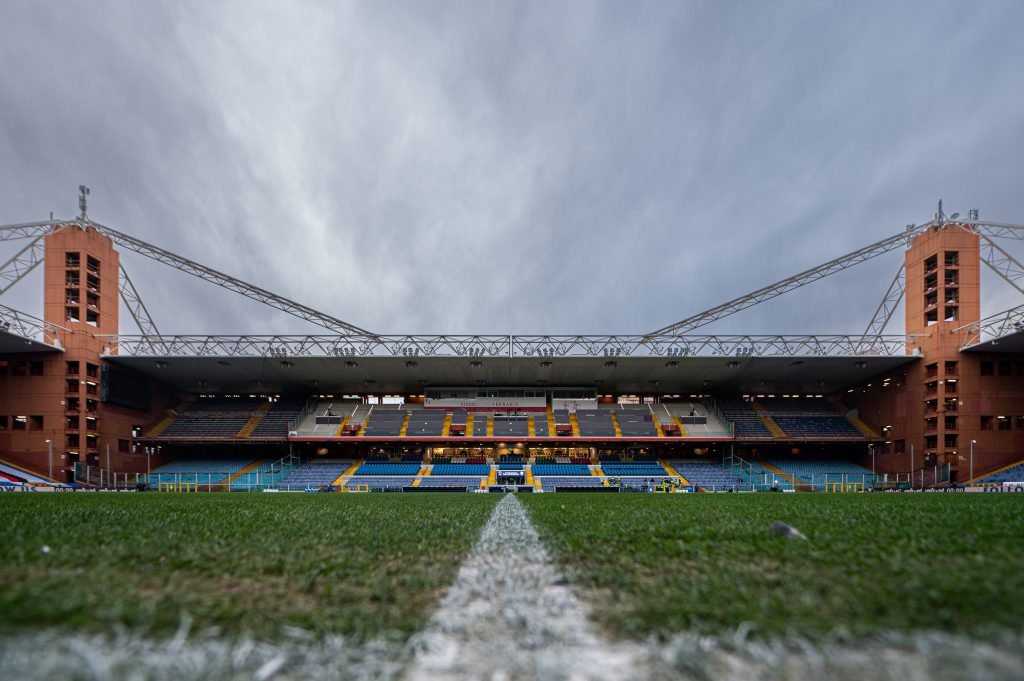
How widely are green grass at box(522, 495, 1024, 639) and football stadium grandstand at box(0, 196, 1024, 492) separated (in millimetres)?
30345

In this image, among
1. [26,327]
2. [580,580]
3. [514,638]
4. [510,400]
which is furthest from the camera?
[510,400]

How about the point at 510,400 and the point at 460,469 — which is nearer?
the point at 460,469

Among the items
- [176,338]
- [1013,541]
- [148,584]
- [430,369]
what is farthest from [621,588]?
[176,338]

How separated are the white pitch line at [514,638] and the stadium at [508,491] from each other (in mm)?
13

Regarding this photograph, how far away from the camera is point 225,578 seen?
2.22 m

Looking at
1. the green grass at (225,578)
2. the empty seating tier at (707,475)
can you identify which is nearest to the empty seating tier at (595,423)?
the empty seating tier at (707,475)

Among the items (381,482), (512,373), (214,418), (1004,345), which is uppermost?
(1004,345)

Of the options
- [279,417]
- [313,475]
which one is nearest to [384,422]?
[313,475]

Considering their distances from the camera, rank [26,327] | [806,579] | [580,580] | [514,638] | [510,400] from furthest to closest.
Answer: [510,400]
[26,327]
[580,580]
[806,579]
[514,638]

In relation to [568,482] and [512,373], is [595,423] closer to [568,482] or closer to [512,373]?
[568,482]

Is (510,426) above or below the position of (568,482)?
above

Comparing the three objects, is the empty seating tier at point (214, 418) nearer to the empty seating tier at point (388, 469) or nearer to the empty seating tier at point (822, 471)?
the empty seating tier at point (388, 469)

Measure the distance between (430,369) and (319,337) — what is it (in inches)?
353

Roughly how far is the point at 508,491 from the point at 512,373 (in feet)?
44.0
